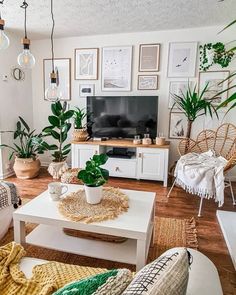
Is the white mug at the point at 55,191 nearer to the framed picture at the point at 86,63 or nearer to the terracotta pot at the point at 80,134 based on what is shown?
the terracotta pot at the point at 80,134

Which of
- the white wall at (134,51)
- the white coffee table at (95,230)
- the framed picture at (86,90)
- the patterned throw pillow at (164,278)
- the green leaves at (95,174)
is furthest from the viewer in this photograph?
the framed picture at (86,90)

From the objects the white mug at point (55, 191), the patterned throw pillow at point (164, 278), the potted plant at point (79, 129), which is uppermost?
the potted plant at point (79, 129)

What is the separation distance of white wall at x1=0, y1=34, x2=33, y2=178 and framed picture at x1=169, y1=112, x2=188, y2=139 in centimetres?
250

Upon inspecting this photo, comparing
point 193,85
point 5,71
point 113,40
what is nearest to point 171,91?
point 193,85

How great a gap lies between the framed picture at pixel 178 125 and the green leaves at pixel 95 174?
7.39 feet

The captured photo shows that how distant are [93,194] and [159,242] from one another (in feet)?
2.55

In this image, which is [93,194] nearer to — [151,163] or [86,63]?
[151,163]

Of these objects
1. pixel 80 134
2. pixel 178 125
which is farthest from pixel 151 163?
pixel 80 134

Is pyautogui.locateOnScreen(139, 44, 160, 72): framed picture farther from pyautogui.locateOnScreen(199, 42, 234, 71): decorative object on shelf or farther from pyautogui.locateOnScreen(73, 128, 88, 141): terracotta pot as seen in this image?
pyautogui.locateOnScreen(73, 128, 88, 141): terracotta pot

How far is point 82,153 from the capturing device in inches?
141

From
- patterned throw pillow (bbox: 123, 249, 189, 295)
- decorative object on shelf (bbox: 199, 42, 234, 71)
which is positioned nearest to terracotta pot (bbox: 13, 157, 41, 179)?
decorative object on shelf (bbox: 199, 42, 234, 71)

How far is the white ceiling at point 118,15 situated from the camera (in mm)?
2502

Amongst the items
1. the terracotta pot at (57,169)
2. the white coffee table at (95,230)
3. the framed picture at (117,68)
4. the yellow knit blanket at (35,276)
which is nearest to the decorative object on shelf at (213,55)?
the framed picture at (117,68)

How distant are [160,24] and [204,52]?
29.4 inches
